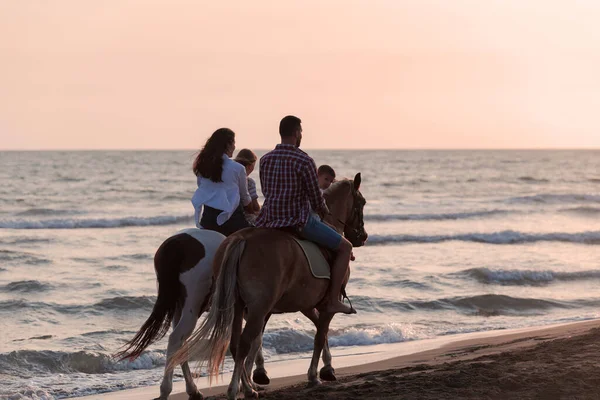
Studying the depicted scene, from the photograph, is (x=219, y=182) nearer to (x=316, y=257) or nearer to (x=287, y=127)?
(x=287, y=127)

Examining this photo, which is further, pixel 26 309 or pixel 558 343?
pixel 26 309

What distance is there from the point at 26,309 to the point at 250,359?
22.8 feet

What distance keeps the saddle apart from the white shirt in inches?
32.0

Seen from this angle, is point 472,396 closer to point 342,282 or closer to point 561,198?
point 342,282

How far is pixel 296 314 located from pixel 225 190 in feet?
18.4

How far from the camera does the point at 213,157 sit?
293 inches

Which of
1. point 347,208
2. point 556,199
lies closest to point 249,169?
point 347,208

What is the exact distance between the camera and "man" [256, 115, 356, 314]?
6875 mm

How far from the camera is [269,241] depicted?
6.59 metres

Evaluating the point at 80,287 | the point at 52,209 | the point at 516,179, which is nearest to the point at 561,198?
the point at 516,179

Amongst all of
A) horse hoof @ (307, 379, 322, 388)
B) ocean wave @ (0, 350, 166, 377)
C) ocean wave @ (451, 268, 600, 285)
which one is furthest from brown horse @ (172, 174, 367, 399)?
ocean wave @ (451, 268, 600, 285)

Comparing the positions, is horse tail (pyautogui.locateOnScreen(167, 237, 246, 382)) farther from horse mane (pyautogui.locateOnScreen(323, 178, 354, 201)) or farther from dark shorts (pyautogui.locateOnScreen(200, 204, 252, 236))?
horse mane (pyautogui.locateOnScreen(323, 178, 354, 201))

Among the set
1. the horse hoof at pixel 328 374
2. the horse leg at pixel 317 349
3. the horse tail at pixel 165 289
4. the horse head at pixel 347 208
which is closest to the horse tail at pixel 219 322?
the horse tail at pixel 165 289

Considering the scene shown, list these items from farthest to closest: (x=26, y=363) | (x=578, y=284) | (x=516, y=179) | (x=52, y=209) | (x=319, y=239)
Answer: (x=516, y=179)
(x=52, y=209)
(x=578, y=284)
(x=26, y=363)
(x=319, y=239)
